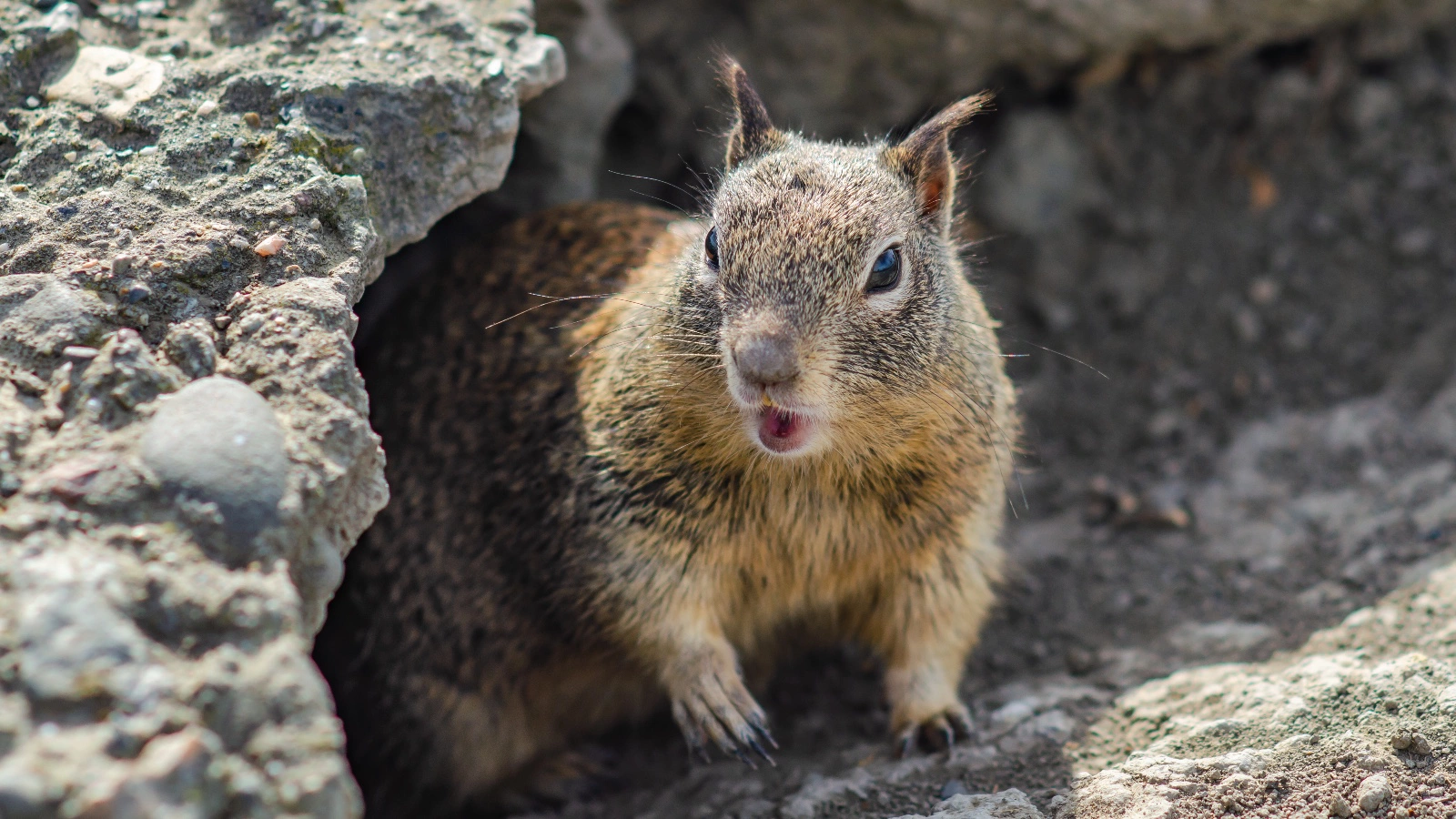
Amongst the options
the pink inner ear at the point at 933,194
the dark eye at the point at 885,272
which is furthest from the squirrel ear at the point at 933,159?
the dark eye at the point at 885,272

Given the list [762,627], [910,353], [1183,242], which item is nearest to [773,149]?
[910,353]

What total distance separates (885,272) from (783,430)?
0.63 meters

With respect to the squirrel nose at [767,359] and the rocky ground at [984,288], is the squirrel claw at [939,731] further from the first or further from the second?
the squirrel nose at [767,359]

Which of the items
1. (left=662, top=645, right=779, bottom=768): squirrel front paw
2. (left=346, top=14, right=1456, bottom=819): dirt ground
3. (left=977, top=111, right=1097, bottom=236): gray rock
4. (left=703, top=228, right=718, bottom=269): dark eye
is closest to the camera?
(left=703, top=228, right=718, bottom=269): dark eye

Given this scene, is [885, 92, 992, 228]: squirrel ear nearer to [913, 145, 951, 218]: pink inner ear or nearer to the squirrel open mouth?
[913, 145, 951, 218]: pink inner ear

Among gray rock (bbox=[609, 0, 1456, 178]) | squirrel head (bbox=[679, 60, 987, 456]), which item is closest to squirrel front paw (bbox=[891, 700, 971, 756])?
squirrel head (bbox=[679, 60, 987, 456])

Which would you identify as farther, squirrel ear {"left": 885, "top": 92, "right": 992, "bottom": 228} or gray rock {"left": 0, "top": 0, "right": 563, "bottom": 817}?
squirrel ear {"left": 885, "top": 92, "right": 992, "bottom": 228}

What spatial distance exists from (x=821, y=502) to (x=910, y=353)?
0.61 m

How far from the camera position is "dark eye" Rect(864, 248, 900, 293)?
3.44 metres

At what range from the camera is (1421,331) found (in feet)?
18.1

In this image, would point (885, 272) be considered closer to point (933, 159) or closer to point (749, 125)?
point (933, 159)

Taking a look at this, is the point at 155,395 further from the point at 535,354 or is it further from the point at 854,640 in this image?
the point at 854,640

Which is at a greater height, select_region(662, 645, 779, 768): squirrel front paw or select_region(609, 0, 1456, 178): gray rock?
select_region(609, 0, 1456, 178): gray rock

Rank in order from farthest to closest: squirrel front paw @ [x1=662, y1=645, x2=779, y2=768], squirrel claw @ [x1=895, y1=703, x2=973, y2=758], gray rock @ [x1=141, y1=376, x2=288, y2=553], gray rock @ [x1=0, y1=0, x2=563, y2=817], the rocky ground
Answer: squirrel claw @ [x1=895, y1=703, x2=973, y2=758]
squirrel front paw @ [x1=662, y1=645, x2=779, y2=768]
gray rock @ [x1=141, y1=376, x2=288, y2=553]
the rocky ground
gray rock @ [x1=0, y1=0, x2=563, y2=817]
